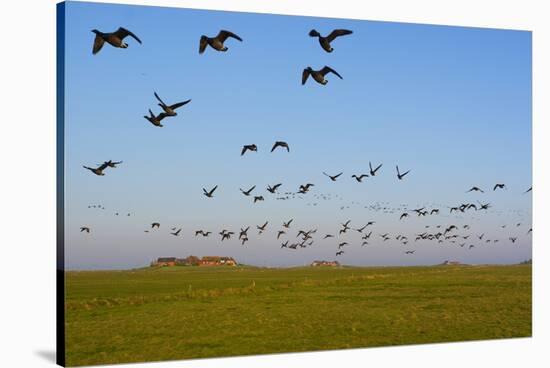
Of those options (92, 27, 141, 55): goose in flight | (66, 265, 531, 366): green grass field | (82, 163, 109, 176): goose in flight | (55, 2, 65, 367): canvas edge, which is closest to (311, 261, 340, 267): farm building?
(66, 265, 531, 366): green grass field

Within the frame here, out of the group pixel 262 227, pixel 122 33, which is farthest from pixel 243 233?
pixel 122 33

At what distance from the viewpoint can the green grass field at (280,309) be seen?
1570cm

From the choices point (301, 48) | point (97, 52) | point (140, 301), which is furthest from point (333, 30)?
point (140, 301)

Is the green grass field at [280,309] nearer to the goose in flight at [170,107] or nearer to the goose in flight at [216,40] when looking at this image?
the goose in flight at [170,107]

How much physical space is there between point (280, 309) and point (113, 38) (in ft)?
→ 15.5

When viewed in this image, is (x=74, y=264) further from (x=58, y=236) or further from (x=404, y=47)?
(x=404, y=47)

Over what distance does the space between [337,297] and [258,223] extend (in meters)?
1.93

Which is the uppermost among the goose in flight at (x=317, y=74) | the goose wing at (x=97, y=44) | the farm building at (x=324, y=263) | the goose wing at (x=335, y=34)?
the goose wing at (x=335, y=34)

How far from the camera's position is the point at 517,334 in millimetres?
18422

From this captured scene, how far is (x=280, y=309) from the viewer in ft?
56.2

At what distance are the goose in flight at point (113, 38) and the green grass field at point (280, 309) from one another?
3070mm

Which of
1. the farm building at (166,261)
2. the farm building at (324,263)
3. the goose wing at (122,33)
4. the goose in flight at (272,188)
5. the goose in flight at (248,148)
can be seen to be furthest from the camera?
the farm building at (324,263)

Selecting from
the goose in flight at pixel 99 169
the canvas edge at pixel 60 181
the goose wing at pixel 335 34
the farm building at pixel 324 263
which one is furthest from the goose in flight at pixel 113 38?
the farm building at pixel 324 263

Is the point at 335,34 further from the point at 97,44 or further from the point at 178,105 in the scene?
the point at 97,44
